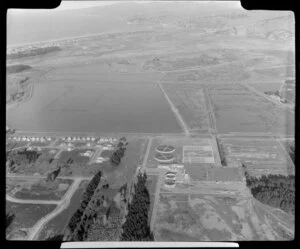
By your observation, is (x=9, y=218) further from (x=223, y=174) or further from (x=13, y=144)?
(x=223, y=174)

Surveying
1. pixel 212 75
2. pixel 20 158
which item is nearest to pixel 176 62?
pixel 212 75

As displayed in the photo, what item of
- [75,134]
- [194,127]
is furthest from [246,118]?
[75,134]

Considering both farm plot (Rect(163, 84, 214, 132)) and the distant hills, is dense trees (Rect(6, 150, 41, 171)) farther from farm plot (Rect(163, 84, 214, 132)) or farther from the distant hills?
farm plot (Rect(163, 84, 214, 132))

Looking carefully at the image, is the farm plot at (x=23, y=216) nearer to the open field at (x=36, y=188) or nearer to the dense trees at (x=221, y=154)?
the open field at (x=36, y=188)

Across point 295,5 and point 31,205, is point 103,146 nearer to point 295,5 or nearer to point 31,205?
point 31,205

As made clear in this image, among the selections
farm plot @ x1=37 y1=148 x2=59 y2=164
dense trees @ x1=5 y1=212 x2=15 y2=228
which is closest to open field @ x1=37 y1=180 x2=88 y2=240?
dense trees @ x1=5 y1=212 x2=15 y2=228

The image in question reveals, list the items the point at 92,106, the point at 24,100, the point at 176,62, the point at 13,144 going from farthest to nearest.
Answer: the point at 176,62 < the point at 92,106 < the point at 24,100 < the point at 13,144

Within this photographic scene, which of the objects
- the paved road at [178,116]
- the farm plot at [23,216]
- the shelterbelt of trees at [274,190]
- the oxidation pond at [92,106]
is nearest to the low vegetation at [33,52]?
the oxidation pond at [92,106]
